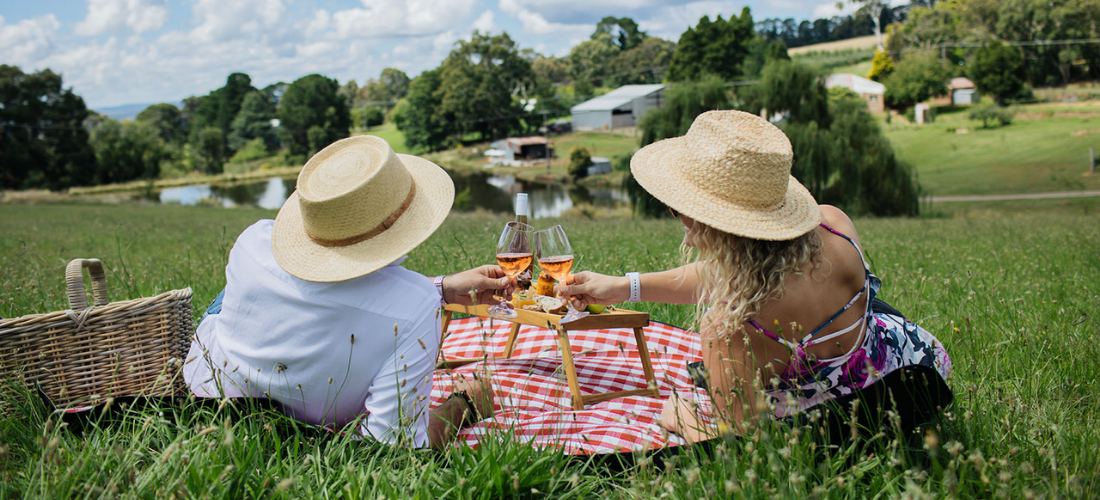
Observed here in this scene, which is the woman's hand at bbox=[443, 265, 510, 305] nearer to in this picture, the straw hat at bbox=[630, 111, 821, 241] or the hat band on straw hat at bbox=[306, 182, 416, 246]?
the hat band on straw hat at bbox=[306, 182, 416, 246]

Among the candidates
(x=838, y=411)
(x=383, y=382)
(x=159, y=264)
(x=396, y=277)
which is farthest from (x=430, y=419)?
(x=159, y=264)

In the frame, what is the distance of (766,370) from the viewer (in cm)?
225

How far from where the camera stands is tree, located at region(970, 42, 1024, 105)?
184 feet

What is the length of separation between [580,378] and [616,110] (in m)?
70.1

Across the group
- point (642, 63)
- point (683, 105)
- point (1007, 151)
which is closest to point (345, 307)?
point (683, 105)

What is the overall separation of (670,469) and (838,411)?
2.26ft

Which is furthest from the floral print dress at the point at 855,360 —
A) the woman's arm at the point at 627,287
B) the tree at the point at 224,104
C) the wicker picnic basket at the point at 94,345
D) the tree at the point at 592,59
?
the tree at the point at 592,59

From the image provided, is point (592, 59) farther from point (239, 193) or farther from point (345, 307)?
point (345, 307)

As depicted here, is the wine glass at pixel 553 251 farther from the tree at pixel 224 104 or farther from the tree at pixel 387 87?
the tree at pixel 387 87

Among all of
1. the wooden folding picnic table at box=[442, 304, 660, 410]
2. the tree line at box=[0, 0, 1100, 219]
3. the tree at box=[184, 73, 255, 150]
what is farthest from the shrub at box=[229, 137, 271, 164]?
the wooden folding picnic table at box=[442, 304, 660, 410]

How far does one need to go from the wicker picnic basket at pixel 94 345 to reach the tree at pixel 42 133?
203 feet

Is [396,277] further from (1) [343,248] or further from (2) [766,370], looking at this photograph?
(2) [766,370]

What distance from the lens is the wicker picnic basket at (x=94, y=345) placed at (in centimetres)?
238

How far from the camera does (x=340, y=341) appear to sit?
6.81ft
